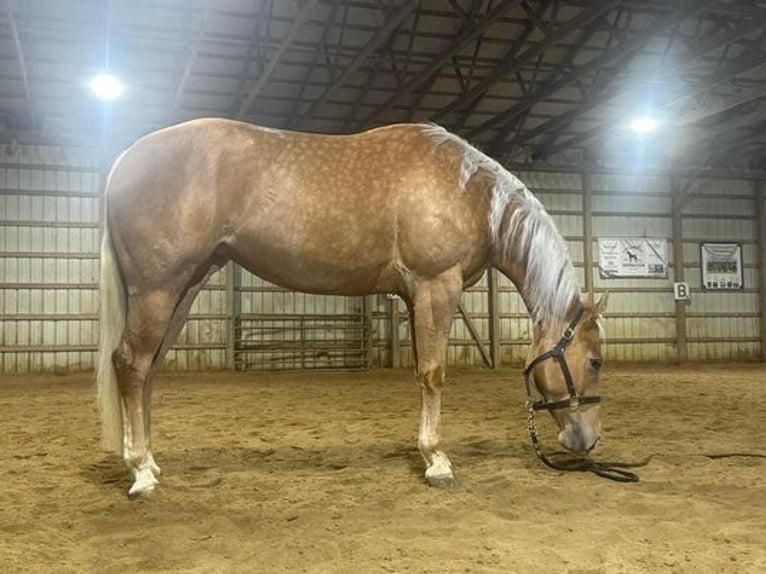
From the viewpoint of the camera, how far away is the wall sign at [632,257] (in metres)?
15.1

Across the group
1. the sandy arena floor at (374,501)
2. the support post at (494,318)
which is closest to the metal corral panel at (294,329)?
the support post at (494,318)

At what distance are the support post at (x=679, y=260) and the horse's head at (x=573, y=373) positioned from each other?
12.9 m

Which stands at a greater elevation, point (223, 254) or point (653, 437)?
point (223, 254)

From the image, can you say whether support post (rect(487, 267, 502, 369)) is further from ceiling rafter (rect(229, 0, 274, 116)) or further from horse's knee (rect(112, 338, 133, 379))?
horse's knee (rect(112, 338, 133, 379))

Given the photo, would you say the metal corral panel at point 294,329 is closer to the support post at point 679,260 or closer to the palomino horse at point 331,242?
the support post at point 679,260

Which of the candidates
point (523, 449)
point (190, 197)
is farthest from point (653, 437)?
point (190, 197)

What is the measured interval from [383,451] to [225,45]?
789 centimetres

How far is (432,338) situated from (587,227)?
12.5m

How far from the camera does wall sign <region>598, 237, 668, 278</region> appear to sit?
1509 cm

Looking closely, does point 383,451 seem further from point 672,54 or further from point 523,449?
point 672,54

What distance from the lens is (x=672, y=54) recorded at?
1077 centimetres

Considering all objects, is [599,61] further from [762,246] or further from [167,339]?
[762,246]

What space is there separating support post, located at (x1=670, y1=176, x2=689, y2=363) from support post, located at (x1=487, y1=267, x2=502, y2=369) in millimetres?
4434

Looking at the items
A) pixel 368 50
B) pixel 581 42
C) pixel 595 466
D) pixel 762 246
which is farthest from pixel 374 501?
pixel 762 246
